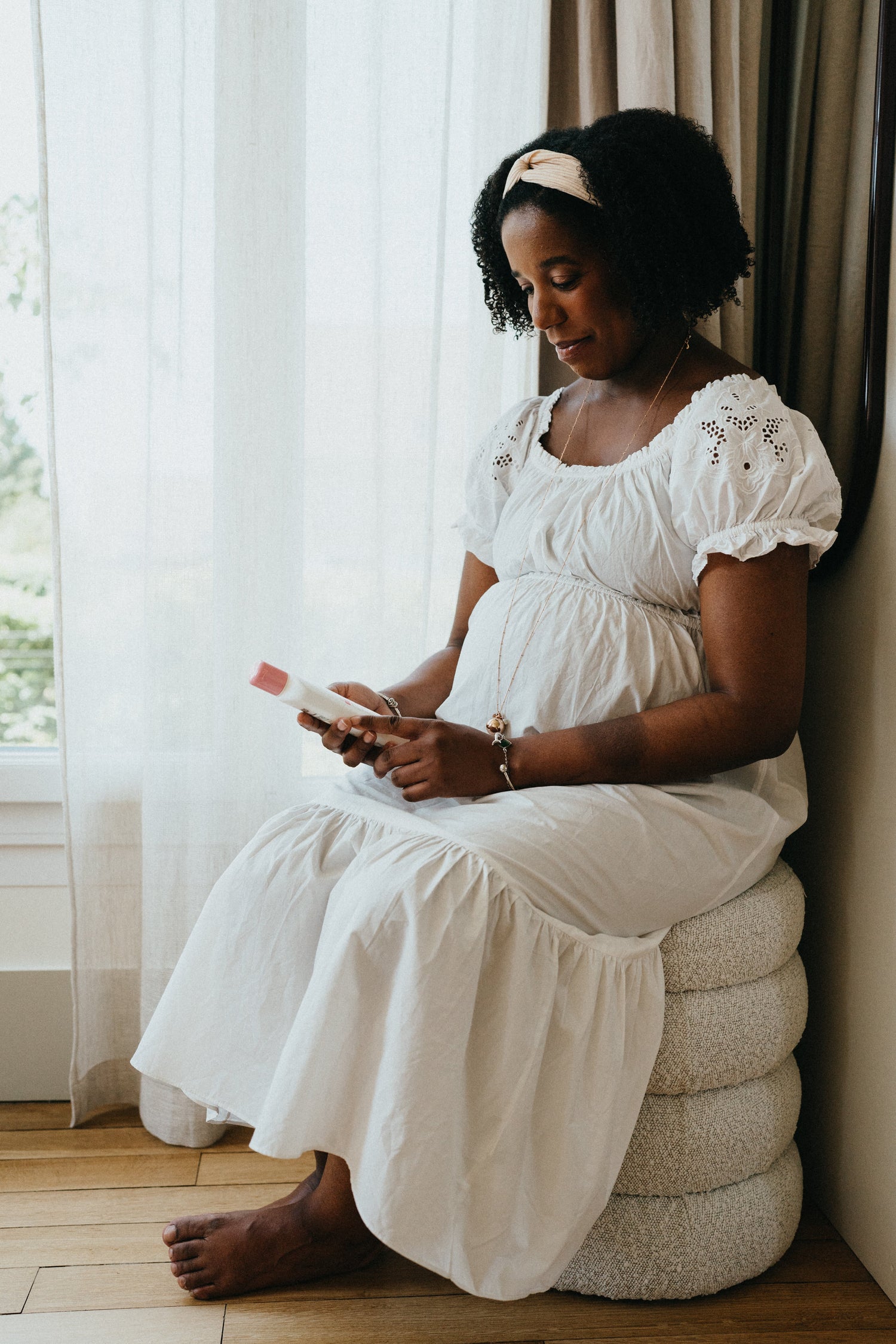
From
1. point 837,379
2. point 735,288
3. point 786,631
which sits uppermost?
point 735,288

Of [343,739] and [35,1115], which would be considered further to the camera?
[35,1115]

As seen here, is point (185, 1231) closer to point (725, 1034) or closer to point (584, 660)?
point (725, 1034)

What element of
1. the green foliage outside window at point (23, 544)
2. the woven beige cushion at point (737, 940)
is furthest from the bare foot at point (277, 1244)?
the green foliage outside window at point (23, 544)

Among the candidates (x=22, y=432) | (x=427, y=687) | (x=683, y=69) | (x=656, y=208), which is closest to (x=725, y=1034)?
(x=427, y=687)

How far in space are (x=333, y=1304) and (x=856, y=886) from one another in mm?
784

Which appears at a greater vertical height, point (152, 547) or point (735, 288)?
point (735, 288)

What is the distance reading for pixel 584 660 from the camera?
4.14 feet

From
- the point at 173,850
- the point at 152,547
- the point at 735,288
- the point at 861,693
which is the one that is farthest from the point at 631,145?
the point at 173,850

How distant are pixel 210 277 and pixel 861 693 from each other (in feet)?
3.51

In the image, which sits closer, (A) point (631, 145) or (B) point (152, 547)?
(A) point (631, 145)

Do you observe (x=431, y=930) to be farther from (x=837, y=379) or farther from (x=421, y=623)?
(x=837, y=379)

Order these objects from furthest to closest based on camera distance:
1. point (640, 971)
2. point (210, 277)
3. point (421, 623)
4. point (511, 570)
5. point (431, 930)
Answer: point (421, 623) → point (210, 277) → point (511, 570) → point (640, 971) → point (431, 930)

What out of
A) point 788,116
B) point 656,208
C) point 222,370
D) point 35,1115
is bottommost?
point 35,1115

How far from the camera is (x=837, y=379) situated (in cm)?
147
